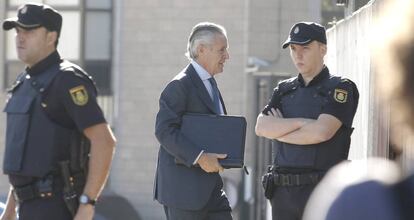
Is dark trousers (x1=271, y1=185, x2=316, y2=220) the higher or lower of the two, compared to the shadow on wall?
higher

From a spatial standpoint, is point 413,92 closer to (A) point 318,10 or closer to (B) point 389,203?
(B) point 389,203

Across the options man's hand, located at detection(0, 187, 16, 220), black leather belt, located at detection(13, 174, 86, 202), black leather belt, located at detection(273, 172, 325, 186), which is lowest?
man's hand, located at detection(0, 187, 16, 220)

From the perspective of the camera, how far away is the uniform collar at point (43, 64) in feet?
17.7

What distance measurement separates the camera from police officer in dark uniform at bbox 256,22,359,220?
21.1ft

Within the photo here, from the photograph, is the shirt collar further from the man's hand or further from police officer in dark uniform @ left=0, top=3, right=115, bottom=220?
the man's hand

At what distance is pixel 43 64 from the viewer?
540 cm

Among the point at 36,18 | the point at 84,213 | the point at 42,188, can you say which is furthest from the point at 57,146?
the point at 36,18

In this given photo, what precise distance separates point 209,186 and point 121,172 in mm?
14532

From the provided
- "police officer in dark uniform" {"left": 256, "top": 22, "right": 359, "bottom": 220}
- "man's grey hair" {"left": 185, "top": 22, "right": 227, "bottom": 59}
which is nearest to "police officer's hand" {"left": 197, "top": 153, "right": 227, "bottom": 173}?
"police officer in dark uniform" {"left": 256, "top": 22, "right": 359, "bottom": 220}

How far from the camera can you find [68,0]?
70.1 ft

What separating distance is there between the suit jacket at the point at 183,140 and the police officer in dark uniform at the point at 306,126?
399 millimetres

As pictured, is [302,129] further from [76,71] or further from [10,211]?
[10,211]

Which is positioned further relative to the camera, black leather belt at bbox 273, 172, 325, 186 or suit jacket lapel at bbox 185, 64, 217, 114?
suit jacket lapel at bbox 185, 64, 217, 114

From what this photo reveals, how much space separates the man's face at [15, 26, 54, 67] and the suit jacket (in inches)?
52.2
